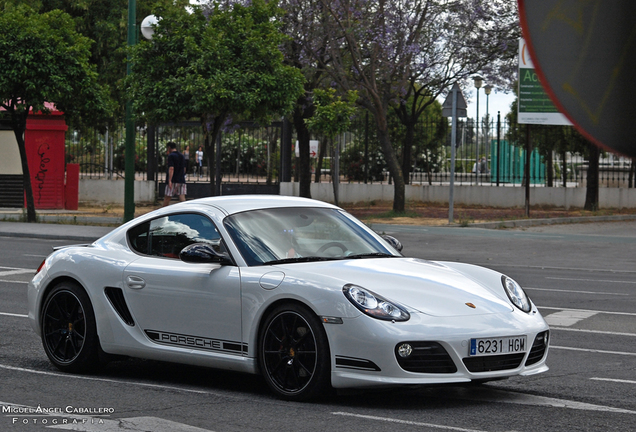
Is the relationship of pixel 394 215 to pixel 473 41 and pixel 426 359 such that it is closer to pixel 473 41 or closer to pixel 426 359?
pixel 473 41

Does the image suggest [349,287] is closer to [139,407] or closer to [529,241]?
[139,407]

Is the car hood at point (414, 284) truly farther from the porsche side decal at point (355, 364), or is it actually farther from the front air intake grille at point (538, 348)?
the porsche side decal at point (355, 364)

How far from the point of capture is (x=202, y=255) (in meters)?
6.25

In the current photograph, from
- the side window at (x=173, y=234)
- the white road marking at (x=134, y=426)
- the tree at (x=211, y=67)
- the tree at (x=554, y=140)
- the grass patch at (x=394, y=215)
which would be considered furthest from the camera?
the tree at (x=554, y=140)

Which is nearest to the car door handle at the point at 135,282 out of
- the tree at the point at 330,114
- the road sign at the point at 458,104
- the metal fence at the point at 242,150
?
the road sign at the point at 458,104

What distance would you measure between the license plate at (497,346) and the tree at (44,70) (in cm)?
2080

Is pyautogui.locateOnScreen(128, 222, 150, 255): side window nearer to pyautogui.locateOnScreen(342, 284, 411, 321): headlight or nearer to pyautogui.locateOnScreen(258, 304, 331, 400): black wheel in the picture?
pyautogui.locateOnScreen(258, 304, 331, 400): black wheel

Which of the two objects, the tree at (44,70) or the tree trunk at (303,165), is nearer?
the tree at (44,70)

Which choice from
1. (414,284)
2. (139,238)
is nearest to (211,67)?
(139,238)

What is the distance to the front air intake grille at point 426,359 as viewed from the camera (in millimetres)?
5473

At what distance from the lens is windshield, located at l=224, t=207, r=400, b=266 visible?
6.35 metres

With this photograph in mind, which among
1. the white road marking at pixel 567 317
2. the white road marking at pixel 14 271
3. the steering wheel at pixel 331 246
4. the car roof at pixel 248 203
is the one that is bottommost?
the white road marking at pixel 567 317

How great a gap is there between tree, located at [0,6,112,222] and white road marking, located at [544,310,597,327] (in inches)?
692

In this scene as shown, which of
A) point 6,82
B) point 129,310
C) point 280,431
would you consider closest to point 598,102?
point 280,431
